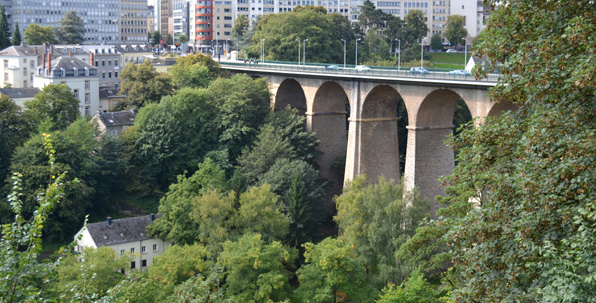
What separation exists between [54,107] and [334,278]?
3382 centimetres

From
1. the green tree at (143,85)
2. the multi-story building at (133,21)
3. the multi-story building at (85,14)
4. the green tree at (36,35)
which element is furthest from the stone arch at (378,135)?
the multi-story building at (133,21)

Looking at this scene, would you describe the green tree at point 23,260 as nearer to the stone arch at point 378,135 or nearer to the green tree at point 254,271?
the green tree at point 254,271

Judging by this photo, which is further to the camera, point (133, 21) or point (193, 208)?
point (133, 21)

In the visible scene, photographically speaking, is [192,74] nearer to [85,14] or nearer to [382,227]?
[382,227]

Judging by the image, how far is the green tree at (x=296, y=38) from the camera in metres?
76.9

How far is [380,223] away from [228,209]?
9639 millimetres

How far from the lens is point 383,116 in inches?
2066

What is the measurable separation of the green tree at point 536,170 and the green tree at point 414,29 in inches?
3842

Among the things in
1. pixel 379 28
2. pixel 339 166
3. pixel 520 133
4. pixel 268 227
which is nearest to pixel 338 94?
pixel 339 166

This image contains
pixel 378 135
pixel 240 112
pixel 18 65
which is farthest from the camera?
pixel 18 65

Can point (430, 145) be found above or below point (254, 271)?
above

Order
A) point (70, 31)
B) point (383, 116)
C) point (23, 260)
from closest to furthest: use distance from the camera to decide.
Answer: point (23, 260) → point (383, 116) → point (70, 31)

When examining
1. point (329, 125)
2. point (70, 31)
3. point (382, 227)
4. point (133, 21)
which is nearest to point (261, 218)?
point (382, 227)

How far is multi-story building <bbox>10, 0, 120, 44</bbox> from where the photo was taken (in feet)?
464
